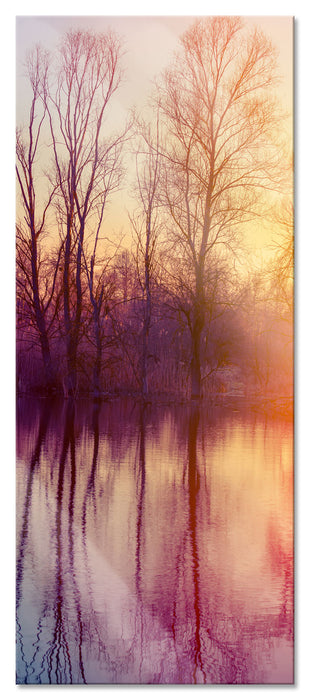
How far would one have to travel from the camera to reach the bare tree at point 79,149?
375 cm

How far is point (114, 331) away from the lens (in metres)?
3.97

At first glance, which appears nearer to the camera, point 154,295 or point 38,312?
point 38,312

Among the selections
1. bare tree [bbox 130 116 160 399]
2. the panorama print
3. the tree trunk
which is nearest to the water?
the panorama print

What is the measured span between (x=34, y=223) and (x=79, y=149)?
1.57 ft

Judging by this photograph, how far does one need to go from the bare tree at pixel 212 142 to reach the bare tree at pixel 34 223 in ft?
2.04

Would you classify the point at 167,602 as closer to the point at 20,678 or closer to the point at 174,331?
the point at 20,678

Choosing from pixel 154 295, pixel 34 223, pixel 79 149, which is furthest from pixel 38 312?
pixel 79 149

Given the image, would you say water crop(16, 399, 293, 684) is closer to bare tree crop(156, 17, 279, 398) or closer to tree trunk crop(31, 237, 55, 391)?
tree trunk crop(31, 237, 55, 391)

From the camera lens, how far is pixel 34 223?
12.3ft

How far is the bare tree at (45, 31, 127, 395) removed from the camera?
3752 millimetres

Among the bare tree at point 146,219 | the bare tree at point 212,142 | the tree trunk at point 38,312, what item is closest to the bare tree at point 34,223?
the tree trunk at point 38,312

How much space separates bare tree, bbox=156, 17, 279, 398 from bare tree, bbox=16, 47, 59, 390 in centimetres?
62

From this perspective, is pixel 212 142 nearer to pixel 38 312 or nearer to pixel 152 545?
pixel 38 312
